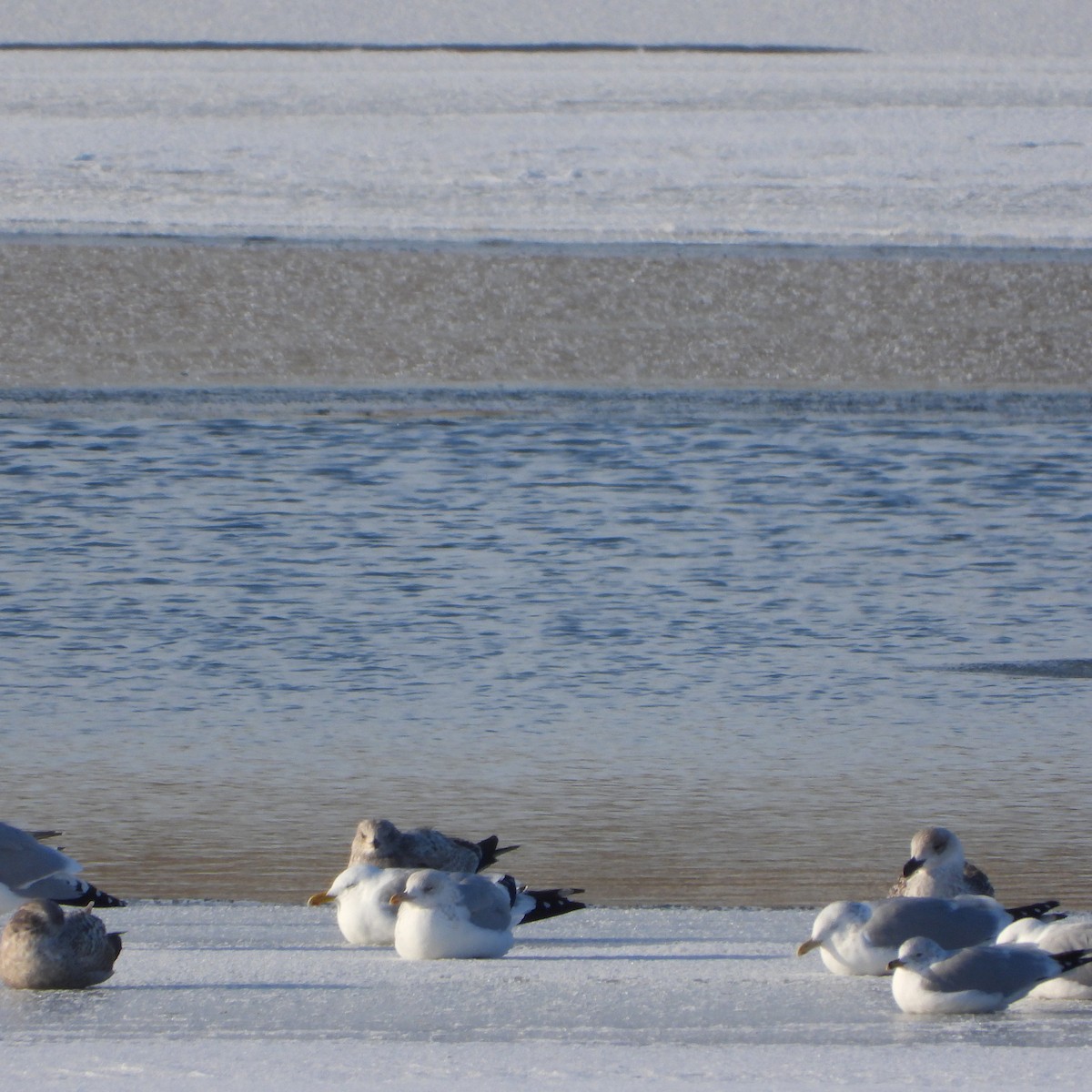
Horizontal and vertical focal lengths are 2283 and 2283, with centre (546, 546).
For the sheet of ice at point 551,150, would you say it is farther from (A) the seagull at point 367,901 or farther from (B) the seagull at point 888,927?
(B) the seagull at point 888,927

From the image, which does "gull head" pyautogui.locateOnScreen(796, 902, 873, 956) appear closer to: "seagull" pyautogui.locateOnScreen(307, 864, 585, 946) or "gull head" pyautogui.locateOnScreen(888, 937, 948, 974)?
"gull head" pyautogui.locateOnScreen(888, 937, 948, 974)

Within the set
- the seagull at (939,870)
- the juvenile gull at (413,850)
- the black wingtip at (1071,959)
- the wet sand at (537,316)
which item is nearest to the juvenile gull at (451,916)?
the juvenile gull at (413,850)

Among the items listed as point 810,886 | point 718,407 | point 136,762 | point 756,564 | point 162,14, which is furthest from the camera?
point 162,14

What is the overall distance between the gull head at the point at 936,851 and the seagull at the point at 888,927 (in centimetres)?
19

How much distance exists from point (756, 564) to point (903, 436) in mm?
1763

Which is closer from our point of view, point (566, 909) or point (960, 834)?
point (566, 909)

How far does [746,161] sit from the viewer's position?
10.3m

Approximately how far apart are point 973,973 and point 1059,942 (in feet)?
0.43

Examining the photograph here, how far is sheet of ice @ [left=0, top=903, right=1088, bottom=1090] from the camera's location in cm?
227

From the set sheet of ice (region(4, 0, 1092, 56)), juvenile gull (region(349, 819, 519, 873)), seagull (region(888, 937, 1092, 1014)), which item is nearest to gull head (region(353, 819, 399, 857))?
juvenile gull (region(349, 819, 519, 873))

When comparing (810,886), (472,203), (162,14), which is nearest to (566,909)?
(810,886)

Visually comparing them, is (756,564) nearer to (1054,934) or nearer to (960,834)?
(960,834)

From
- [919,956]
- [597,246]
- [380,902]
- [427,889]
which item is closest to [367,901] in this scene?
[380,902]

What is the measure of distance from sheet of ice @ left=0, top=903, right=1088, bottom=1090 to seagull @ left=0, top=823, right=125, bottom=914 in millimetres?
91
